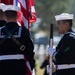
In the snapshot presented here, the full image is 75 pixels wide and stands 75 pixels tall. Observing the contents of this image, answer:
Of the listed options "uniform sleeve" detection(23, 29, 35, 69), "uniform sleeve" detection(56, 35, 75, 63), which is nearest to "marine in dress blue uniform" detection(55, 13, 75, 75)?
"uniform sleeve" detection(56, 35, 75, 63)

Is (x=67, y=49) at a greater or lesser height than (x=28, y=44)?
lesser

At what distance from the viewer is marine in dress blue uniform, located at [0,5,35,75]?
23.3ft

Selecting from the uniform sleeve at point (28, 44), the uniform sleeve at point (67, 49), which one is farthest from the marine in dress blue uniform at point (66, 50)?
the uniform sleeve at point (28, 44)

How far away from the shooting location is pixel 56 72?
7.69 m

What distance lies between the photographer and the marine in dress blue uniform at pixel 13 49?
7.10 metres

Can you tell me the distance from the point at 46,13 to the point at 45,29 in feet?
12.3

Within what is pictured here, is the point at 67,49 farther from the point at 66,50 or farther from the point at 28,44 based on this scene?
the point at 28,44

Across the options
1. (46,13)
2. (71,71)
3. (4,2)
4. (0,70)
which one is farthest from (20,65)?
(46,13)

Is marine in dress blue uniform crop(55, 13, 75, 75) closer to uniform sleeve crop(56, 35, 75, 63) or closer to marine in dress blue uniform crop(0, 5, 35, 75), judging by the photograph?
uniform sleeve crop(56, 35, 75, 63)

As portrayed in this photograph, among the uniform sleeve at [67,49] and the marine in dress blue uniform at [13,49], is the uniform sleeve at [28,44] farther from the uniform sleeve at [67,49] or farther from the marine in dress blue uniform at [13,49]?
the uniform sleeve at [67,49]

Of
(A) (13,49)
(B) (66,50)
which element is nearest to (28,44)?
(A) (13,49)

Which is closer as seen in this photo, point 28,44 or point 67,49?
point 28,44

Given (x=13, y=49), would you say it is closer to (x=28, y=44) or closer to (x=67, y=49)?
(x=28, y=44)

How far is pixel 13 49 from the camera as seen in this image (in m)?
7.10
